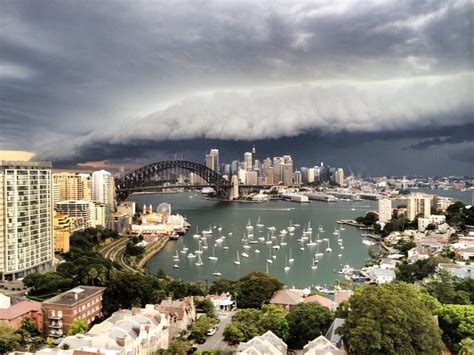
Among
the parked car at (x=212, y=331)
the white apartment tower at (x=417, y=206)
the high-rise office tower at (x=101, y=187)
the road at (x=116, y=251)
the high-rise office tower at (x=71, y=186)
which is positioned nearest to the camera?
the parked car at (x=212, y=331)

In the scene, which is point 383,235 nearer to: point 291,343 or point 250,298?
point 250,298

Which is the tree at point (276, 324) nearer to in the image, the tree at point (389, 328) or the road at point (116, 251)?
the tree at point (389, 328)

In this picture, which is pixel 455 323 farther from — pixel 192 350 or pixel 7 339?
pixel 7 339

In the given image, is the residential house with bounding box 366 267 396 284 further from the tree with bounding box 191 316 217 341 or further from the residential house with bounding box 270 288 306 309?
the tree with bounding box 191 316 217 341

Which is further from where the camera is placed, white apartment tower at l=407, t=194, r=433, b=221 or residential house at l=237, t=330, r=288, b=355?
white apartment tower at l=407, t=194, r=433, b=221

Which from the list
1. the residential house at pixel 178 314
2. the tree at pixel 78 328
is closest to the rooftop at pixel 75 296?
the tree at pixel 78 328

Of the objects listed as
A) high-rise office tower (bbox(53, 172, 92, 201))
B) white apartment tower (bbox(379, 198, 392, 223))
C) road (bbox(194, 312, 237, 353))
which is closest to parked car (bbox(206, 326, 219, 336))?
road (bbox(194, 312, 237, 353))
